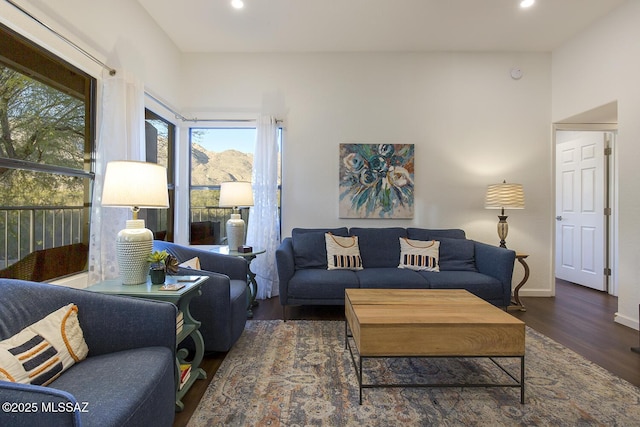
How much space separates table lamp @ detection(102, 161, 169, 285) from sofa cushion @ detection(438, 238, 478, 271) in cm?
279

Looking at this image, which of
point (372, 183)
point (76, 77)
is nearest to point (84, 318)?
point (76, 77)

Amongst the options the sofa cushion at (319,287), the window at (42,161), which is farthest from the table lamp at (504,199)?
the window at (42,161)

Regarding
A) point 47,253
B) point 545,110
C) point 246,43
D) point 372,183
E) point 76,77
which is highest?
point 246,43

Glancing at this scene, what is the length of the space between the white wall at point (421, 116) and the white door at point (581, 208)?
100 cm

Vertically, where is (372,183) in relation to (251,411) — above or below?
above

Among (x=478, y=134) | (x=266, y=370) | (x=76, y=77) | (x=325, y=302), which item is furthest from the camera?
(x=478, y=134)

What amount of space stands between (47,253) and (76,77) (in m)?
1.27

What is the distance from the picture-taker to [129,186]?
1.60 meters

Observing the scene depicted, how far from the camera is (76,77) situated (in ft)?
7.00

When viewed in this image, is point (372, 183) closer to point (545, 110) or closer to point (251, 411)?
point (545, 110)

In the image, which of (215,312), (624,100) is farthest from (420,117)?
(215,312)

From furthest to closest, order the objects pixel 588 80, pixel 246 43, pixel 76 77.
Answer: pixel 246 43, pixel 588 80, pixel 76 77

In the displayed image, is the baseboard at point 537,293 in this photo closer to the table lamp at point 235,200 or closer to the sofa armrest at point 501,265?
the sofa armrest at point 501,265

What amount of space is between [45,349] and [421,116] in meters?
3.87
